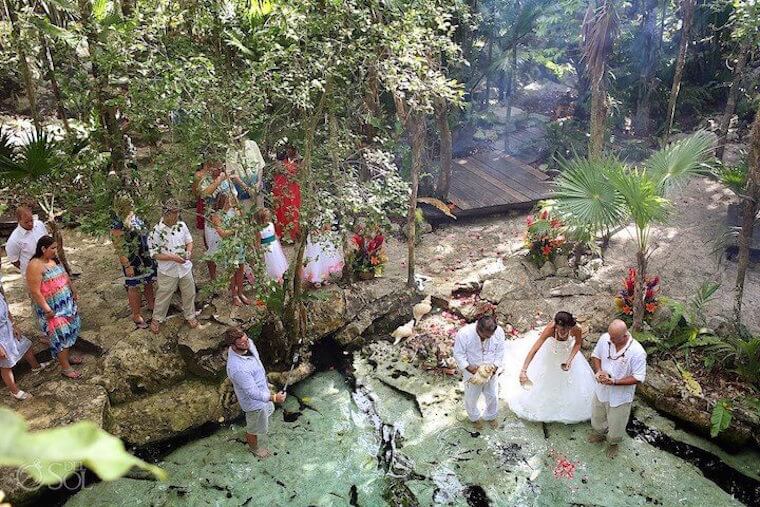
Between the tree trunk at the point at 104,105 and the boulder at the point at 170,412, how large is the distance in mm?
2460

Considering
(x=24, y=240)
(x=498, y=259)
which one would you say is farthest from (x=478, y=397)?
(x=24, y=240)

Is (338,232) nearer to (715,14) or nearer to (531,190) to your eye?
(531,190)

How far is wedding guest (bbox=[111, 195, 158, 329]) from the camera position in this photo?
19.9ft

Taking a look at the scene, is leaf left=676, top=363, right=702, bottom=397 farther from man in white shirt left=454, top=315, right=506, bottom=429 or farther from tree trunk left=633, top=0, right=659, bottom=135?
tree trunk left=633, top=0, right=659, bottom=135

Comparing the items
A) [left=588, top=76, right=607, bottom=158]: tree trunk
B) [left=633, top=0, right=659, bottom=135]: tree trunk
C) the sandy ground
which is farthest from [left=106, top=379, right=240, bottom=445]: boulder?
[left=633, top=0, right=659, bottom=135]: tree trunk

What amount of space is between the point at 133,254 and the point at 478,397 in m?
4.36

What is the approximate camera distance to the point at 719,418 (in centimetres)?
593

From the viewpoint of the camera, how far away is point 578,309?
7996 mm

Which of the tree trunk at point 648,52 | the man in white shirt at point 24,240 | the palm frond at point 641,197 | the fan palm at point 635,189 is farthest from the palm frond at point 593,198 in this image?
the tree trunk at point 648,52

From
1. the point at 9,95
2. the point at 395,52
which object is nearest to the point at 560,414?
the point at 395,52

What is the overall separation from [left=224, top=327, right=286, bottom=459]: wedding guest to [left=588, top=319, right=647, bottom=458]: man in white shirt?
320 centimetres

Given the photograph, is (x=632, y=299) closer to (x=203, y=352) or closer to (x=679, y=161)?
(x=679, y=161)

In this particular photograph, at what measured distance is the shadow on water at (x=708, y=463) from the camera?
18.1 feet

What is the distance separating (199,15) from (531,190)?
25.7 feet
